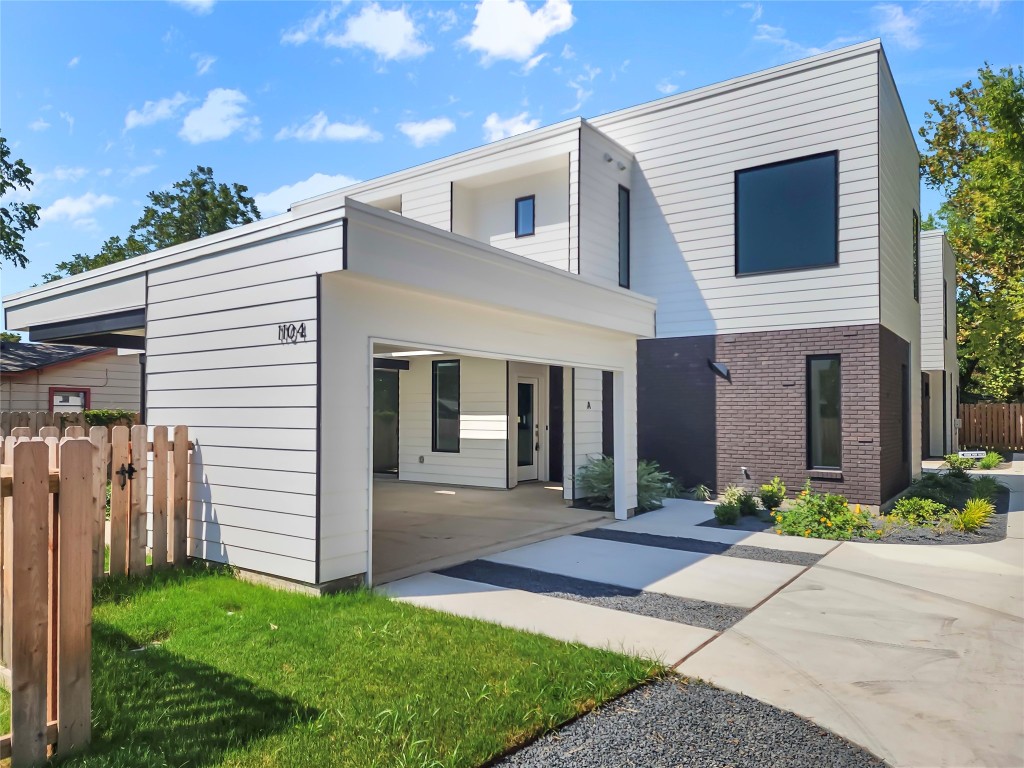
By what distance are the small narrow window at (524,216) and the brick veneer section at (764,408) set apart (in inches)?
126

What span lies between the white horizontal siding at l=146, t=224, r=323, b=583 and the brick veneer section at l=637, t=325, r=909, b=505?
8017mm

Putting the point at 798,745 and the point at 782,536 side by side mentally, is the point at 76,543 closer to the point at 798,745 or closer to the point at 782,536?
the point at 798,745

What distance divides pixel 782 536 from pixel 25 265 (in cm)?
1862

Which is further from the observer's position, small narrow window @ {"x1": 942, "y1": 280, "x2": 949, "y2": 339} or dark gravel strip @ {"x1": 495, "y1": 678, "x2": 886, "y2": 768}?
small narrow window @ {"x1": 942, "y1": 280, "x2": 949, "y2": 339}

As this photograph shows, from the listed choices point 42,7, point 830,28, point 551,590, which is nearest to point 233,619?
point 551,590

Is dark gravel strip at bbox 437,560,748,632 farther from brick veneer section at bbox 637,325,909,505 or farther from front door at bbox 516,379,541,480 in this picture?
front door at bbox 516,379,541,480

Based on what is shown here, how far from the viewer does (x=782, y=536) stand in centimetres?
862

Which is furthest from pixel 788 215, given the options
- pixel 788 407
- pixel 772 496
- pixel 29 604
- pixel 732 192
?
pixel 29 604

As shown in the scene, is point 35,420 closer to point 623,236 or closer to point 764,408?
point 623,236

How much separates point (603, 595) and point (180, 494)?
4148 mm

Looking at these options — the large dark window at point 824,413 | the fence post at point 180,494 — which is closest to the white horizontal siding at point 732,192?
the large dark window at point 824,413

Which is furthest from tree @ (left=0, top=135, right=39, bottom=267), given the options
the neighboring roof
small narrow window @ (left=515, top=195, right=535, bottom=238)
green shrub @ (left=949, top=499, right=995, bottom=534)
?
green shrub @ (left=949, top=499, right=995, bottom=534)

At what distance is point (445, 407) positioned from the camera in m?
13.8

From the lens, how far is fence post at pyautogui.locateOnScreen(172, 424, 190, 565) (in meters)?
6.29
